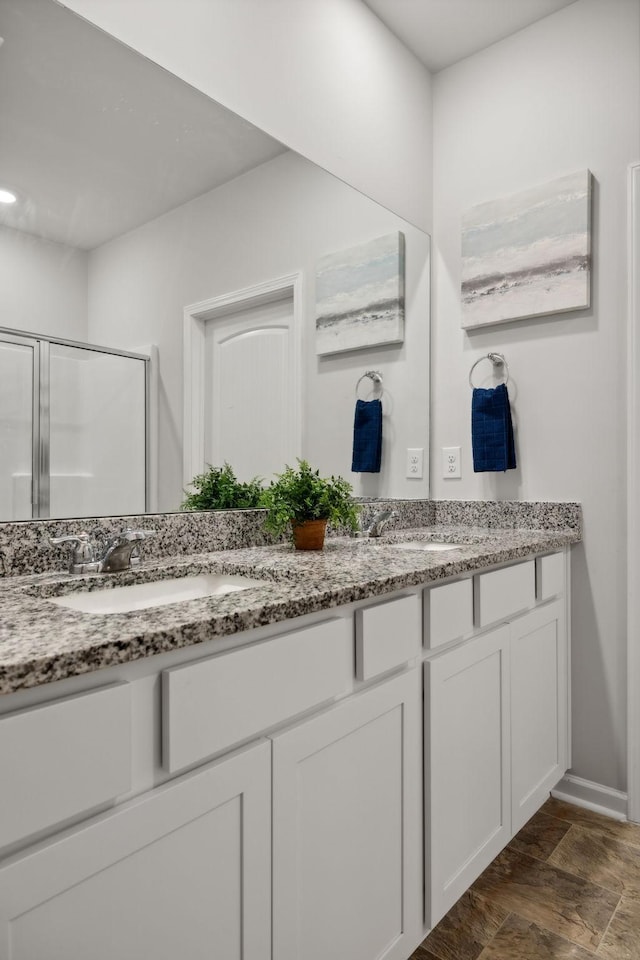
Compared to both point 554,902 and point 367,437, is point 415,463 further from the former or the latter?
point 554,902

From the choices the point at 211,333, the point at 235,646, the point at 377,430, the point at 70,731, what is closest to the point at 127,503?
the point at 211,333

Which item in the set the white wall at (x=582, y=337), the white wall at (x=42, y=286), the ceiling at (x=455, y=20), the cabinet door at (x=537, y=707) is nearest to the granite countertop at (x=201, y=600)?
the cabinet door at (x=537, y=707)

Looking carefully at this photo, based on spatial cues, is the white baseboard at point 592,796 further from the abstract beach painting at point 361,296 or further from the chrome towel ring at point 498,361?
the abstract beach painting at point 361,296

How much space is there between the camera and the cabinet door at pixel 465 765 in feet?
4.09

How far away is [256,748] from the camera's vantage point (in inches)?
33.9

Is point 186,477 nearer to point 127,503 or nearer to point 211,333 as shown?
point 127,503

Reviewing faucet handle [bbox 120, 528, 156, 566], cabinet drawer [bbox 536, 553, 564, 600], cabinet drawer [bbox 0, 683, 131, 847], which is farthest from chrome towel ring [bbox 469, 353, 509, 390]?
cabinet drawer [bbox 0, 683, 131, 847]

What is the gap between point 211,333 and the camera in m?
1.57

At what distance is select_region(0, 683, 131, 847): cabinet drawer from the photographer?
0.59m

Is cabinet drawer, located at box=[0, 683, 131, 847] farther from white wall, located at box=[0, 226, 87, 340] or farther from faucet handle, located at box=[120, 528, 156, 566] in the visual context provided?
white wall, located at box=[0, 226, 87, 340]

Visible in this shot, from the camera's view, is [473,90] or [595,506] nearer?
[595,506]

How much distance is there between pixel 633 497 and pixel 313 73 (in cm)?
165

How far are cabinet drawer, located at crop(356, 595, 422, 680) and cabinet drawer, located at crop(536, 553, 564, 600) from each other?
68 centimetres

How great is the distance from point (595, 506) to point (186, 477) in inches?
52.1
